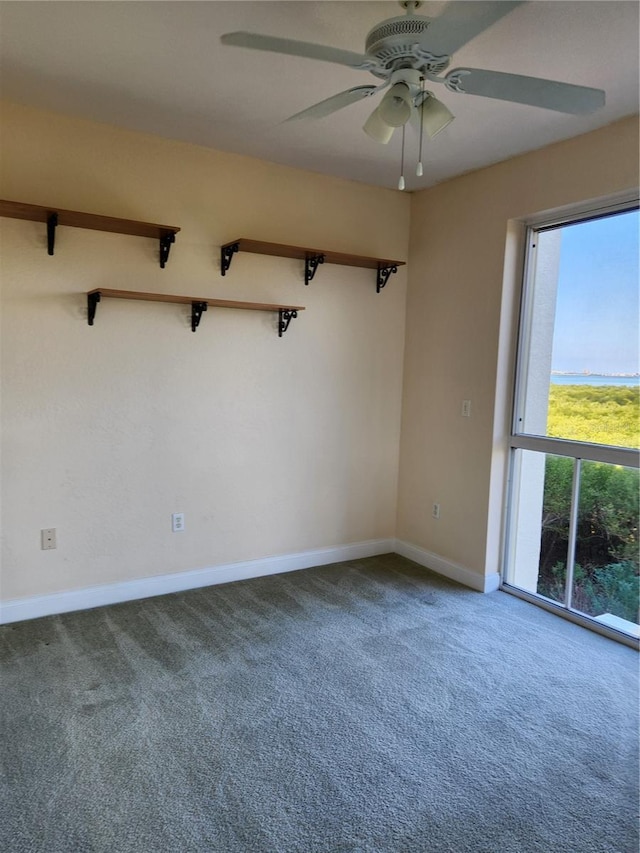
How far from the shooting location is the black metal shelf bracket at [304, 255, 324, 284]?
3.43 metres

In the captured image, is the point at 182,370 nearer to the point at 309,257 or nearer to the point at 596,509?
the point at 309,257

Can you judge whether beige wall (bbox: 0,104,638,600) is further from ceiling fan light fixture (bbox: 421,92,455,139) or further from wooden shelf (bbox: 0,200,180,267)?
ceiling fan light fixture (bbox: 421,92,455,139)

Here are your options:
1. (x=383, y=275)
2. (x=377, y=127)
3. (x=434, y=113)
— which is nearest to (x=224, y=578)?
(x=383, y=275)

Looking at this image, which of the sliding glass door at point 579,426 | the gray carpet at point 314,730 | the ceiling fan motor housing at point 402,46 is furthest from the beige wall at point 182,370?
the ceiling fan motor housing at point 402,46

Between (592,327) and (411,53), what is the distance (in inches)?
74.5

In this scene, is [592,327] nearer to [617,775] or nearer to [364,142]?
[364,142]

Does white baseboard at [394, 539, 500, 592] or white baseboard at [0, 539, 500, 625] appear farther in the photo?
white baseboard at [394, 539, 500, 592]

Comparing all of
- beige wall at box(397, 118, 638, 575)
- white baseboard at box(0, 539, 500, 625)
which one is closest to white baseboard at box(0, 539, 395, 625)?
white baseboard at box(0, 539, 500, 625)

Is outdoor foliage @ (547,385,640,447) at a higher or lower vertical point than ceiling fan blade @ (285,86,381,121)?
lower

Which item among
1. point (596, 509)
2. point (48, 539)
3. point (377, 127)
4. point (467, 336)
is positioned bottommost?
point (48, 539)

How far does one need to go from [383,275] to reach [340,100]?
2.04m

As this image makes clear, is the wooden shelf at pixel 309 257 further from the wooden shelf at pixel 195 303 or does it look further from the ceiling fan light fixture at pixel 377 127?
the ceiling fan light fixture at pixel 377 127

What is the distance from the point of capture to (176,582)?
3334 mm

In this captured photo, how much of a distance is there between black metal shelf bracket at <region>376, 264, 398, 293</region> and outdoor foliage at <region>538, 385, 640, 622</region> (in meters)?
1.34
